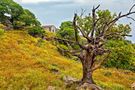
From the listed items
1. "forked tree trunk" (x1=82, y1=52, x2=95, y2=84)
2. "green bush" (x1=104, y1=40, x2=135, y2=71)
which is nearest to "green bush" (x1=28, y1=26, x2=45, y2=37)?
"green bush" (x1=104, y1=40, x2=135, y2=71)

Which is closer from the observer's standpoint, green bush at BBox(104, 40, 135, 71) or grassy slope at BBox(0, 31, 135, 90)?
grassy slope at BBox(0, 31, 135, 90)

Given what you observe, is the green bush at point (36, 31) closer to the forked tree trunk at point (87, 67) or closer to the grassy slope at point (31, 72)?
the grassy slope at point (31, 72)

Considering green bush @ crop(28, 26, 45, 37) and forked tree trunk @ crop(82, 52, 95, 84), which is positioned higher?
green bush @ crop(28, 26, 45, 37)

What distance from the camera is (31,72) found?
1407 inches

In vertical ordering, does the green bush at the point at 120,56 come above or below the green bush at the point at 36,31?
below

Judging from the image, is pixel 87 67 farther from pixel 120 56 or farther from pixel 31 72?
pixel 120 56

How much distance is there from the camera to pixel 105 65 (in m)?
54.9

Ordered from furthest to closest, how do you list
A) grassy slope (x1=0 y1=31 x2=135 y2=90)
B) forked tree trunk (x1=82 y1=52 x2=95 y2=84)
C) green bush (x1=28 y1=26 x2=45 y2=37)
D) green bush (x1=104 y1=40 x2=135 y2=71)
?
green bush (x1=28 y1=26 x2=45 y2=37) → green bush (x1=104 y1=40 x2=135 y2=71) → grassy slope (x1=0 y1=31 x2=135 y2=90) → forked tree trunk (x1=82 y1=52 x2=95 y2=84)

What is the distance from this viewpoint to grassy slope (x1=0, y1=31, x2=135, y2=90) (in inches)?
1283

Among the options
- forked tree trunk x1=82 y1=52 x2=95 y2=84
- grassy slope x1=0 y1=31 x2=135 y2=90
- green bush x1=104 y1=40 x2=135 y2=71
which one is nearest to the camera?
forked tree trunk x1=82 y1=52 x2=95 y2=84

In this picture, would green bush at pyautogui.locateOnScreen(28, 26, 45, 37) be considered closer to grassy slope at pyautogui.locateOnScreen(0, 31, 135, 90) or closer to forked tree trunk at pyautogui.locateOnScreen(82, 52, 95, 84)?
grassy slope at pyautogui.locateOnScreen(0, 31, 135, 90)

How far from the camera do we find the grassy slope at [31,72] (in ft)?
107

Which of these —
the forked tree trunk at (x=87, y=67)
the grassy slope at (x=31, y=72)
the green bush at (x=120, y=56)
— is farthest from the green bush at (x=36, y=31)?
the forked tree trunk at (x=87, y=67)

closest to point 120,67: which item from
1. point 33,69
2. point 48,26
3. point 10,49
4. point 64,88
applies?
point 10,49
